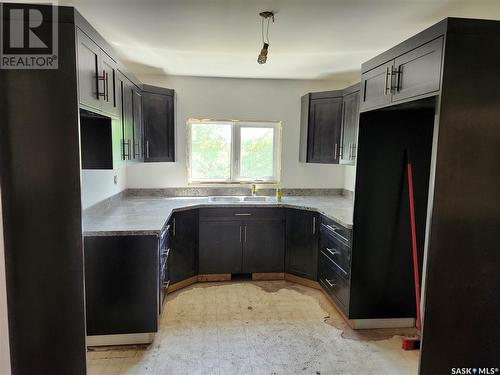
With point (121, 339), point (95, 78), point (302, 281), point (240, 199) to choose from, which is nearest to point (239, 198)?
point (240, 199)

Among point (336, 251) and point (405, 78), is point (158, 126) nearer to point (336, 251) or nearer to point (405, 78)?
point (336, 251)

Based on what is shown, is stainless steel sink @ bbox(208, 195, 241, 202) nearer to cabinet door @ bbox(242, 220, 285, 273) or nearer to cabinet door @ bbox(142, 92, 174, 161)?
cabinet door @ bbox(242, 220, 285, 273)

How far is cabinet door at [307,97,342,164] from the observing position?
365 cm

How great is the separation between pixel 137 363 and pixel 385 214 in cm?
223

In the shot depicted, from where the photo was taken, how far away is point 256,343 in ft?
8.36

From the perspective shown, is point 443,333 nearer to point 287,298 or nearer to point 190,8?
point 287,298

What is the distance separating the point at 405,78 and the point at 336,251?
166 cm

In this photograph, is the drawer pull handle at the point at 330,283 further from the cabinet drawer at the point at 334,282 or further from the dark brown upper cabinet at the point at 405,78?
the dark brown upper cabinet at the point at 405,78

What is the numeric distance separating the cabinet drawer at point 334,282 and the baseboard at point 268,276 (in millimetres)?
518

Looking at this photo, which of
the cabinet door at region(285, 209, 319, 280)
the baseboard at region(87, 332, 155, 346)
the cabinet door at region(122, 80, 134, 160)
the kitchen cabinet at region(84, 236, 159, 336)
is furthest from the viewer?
the cabinet door at region(285, 209, 319, 280)

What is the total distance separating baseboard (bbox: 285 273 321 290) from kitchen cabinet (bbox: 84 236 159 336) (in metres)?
1.79

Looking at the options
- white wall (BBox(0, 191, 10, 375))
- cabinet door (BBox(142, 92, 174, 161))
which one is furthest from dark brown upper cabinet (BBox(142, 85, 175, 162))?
white wall (BBox(0, 191, 10, 375))

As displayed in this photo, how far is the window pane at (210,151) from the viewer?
13.6 feet

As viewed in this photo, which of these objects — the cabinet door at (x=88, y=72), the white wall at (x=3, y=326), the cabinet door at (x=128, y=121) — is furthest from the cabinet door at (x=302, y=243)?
the white wall at (x=3, y=326)
